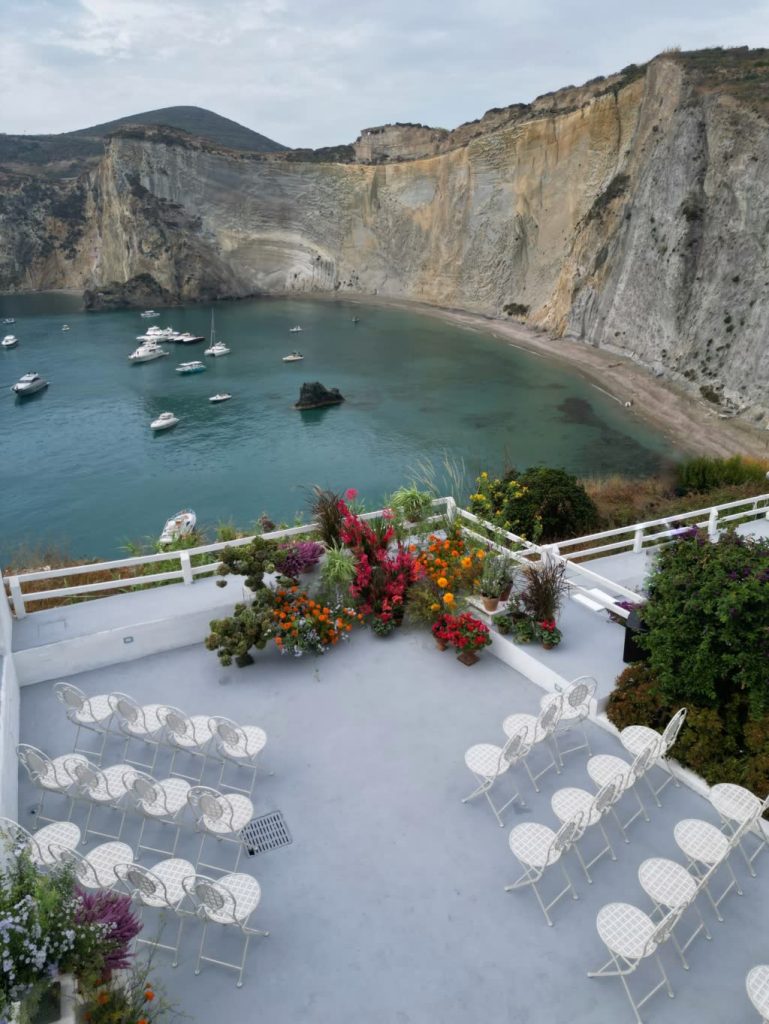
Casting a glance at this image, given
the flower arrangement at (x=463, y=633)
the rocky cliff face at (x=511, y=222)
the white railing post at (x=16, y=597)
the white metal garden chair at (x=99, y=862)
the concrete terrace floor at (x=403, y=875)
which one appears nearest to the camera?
the concrete terrace floor at (x=403, y=875)

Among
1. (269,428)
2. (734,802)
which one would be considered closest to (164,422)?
(269,428)

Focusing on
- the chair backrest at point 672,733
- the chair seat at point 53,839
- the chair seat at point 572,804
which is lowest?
the chair seat at point 53,839

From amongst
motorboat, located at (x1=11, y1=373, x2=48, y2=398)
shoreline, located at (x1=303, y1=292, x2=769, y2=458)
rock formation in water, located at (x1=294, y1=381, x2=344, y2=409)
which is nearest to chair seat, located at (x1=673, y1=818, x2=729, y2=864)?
shoreline, located at (x1=303, y1=292, x2=769, y2=458)

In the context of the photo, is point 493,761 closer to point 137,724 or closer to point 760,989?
point 760,989

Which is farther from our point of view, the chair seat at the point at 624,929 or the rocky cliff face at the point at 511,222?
the rocky cliff face at the point at 511,222

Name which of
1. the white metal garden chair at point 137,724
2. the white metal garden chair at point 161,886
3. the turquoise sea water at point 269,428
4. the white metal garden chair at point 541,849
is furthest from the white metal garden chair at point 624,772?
the turquoise sea water at point 269,428

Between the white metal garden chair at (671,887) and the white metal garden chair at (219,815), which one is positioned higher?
the white metal garden chair at (671,887)

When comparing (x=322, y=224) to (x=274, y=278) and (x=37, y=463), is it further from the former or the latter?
(x=37, y=463)

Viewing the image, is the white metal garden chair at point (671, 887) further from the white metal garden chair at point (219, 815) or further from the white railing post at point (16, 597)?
the white railing post at point (16, 597)

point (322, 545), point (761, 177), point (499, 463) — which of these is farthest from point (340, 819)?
point (761, 177)
